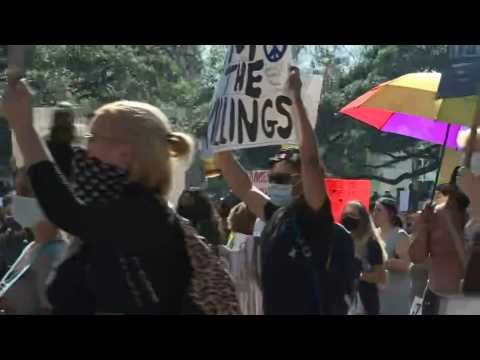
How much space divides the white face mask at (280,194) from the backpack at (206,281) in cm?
213

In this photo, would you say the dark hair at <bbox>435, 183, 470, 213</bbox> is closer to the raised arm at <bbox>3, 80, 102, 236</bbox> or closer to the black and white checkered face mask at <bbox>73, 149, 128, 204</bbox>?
the black and white checkered face mask at <bbox>73, 149, 128, 204</bbox>

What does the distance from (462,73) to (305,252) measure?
264 centimetres

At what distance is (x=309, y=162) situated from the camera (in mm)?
4203

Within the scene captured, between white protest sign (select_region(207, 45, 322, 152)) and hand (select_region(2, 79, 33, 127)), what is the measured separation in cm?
237

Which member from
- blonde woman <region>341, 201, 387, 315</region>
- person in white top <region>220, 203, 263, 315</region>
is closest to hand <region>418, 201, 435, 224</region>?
person in white top <region>220, 203, 263, 315</region>

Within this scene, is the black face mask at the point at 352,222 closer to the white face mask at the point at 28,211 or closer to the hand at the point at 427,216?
the hand at the point at 427,216

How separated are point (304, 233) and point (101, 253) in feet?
4.81

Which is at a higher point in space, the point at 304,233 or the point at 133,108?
the point at 133,108

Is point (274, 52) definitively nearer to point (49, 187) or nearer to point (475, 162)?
→ point (475, 162)

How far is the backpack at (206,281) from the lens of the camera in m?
2.91

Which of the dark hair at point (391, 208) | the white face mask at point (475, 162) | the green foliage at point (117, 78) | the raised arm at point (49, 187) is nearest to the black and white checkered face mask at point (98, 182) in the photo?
the raised arm at point (49, 187)
